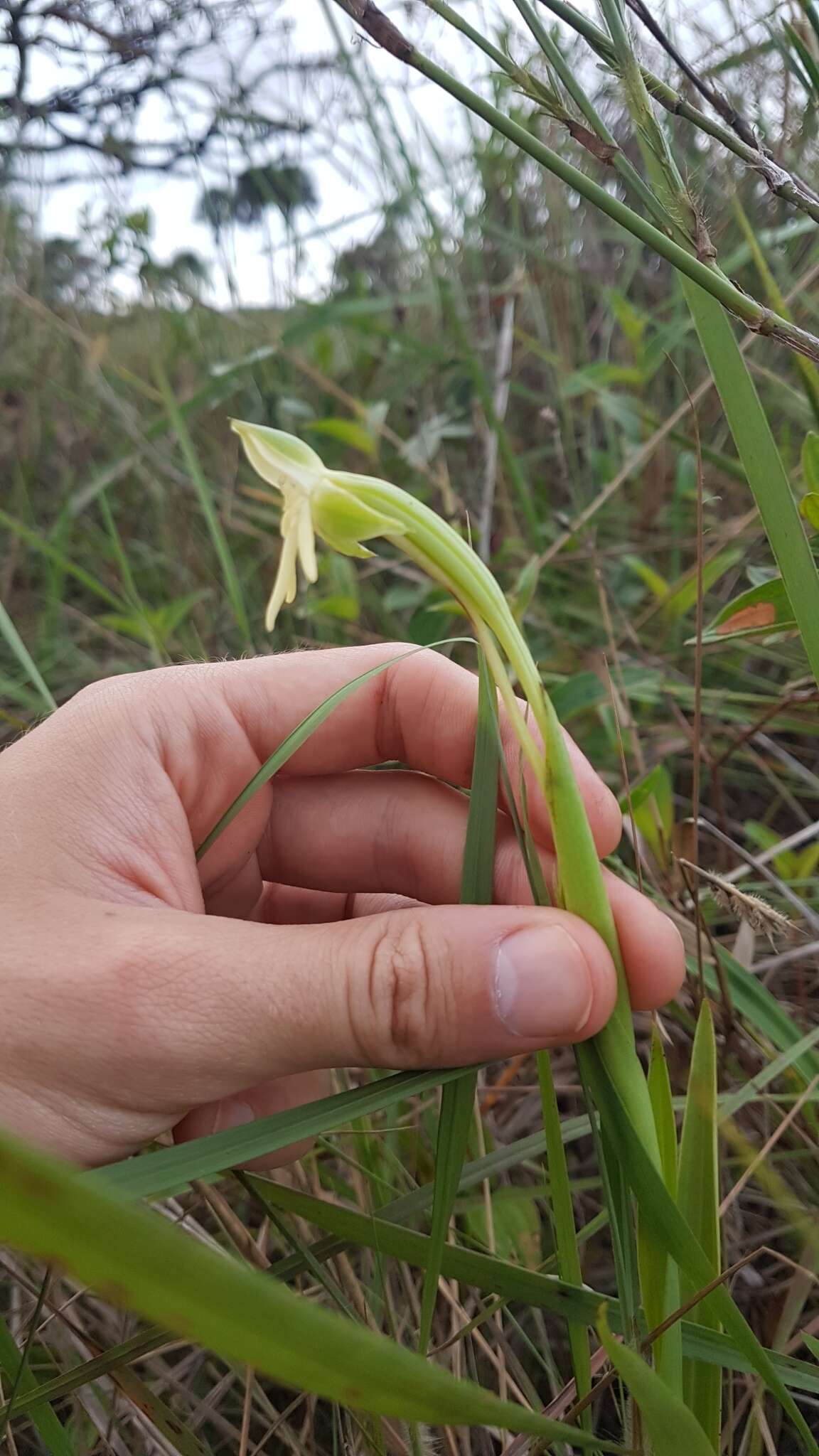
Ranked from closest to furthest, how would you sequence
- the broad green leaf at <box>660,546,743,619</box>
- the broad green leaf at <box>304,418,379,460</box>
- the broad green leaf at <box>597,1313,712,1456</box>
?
the broad green leaf at <box>597,1313,712,1456</box> → the broad green leaf at <box>660,546,743,619</box> → the broad green leaf at <box>304,418,379,460</box>

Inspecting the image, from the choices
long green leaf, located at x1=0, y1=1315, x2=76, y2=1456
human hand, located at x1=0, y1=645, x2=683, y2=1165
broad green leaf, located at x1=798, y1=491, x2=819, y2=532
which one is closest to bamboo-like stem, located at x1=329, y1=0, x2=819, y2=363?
broad green leaf, located at x1=798, y1=491, x2=819, y2=532

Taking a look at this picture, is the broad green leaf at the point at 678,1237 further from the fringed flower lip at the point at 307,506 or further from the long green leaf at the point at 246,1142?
the fringed flower lip at the point at 307,506

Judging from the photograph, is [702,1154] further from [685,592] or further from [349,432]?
[349,432]

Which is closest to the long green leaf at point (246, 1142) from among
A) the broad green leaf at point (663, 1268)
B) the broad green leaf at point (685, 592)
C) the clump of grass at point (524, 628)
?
the clump of grass at point (524, 628)

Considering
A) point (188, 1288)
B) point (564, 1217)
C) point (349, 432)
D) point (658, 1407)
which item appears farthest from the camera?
point (349, 432)

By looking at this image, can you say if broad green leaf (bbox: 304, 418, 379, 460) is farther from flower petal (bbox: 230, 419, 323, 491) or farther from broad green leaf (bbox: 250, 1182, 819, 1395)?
broad green leaf (bbox: 250, 1182, 819, 1395)

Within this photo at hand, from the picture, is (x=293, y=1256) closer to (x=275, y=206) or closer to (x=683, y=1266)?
(x=683, y=1266)

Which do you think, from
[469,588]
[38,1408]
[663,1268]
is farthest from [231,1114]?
[469,588]
